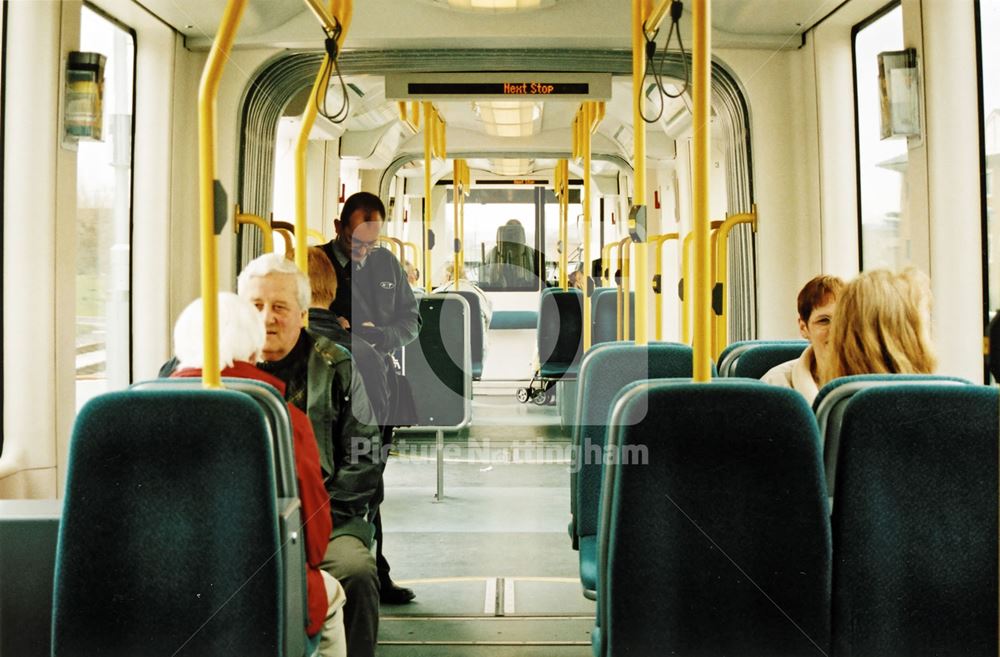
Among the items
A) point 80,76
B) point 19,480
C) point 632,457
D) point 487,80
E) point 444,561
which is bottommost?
point 444,561

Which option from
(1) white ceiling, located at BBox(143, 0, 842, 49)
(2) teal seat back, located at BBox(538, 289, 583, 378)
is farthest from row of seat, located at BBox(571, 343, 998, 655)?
(2) teal seat back, located at BBox(538, 289, 583, 378)

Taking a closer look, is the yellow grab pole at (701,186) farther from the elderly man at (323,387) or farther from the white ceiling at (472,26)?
the white ceiling at (472,26)

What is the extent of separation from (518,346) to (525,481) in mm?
4790

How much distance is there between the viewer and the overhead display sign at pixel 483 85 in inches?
192

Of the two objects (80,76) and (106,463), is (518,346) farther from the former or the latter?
(106,463)

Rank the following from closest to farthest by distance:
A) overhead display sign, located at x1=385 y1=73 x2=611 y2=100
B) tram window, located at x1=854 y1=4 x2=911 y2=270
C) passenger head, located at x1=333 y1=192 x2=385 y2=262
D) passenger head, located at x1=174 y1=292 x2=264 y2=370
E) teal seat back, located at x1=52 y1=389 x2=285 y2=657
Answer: teal seat back, located at x1=52 y1=389 x2=285 y2=657 < passenger head, located at x1=174 y1=292 x2=264 y2=370 < tram window, located at x1=854 y1=4 x2=911 y2=270 < passenger head, located at x1=333 y1=192 x2=385 y2=262 < overhead display sign, located at x1=385 y1=73 x2=611 y2=100

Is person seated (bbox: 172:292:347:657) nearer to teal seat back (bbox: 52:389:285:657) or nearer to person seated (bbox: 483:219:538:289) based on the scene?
teal seat back (bbox: 52:389:285:657)

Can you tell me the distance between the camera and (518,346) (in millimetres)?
10609

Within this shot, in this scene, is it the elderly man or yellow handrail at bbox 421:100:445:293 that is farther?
yellow handrail at bbox 421:100:445:293

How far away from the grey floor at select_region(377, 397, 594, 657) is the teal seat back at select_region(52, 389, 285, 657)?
143 centimetres

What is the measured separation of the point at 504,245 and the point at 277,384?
807 centimetres

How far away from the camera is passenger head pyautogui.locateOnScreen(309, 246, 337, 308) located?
326 centimetres

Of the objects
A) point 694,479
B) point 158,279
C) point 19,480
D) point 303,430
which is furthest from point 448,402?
point 694,479

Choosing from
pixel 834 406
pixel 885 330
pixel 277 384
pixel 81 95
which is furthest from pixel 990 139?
pixel 81 95
